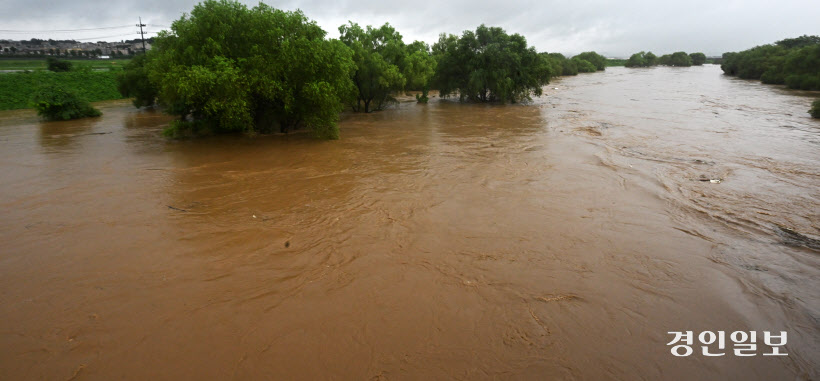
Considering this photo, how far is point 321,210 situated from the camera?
9297 mm

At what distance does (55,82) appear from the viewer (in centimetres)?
3431

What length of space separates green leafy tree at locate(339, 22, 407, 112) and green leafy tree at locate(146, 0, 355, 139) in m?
7.12

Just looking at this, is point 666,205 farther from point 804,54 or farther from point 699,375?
point 804,54

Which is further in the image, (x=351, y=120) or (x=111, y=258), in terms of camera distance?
(x=351, y=120)

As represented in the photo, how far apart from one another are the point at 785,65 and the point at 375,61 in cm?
4410

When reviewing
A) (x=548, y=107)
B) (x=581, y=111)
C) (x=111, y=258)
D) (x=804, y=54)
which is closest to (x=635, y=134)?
(x=581, y=111)

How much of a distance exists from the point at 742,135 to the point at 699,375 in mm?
18071

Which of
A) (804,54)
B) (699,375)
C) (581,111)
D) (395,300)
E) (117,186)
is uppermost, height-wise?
(804,54)

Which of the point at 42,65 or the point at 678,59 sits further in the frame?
the point at 678,59

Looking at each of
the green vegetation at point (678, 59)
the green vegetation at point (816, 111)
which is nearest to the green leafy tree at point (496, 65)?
the green vegetation at point (816, 111)

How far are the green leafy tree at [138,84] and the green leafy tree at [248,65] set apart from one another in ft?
43.7

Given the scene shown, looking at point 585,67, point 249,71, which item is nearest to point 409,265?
point 249,71

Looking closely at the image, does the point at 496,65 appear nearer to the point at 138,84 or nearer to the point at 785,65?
the point at 138,84

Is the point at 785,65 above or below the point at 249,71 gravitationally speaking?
above
